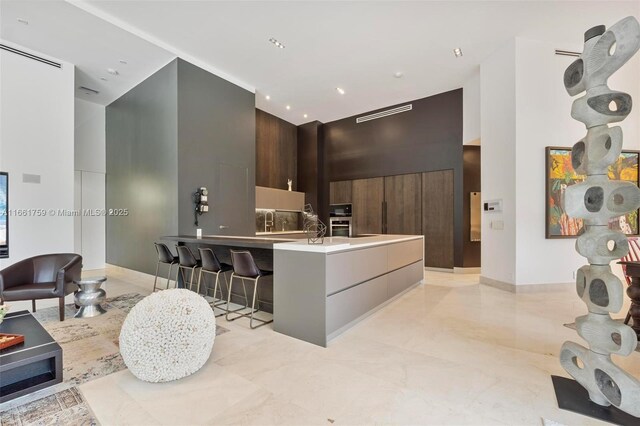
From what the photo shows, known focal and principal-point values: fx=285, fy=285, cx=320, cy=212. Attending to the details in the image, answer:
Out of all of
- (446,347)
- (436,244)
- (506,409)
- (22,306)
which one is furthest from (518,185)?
(22,306)

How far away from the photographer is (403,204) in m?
7.52

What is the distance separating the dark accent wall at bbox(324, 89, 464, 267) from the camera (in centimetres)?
679

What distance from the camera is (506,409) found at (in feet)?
6.27

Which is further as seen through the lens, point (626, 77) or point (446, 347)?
point (626, 77)

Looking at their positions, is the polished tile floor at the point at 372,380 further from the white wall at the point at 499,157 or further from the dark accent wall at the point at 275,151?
the dark accent wall at the point at 275,151

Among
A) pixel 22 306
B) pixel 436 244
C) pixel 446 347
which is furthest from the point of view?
pixel 436 244

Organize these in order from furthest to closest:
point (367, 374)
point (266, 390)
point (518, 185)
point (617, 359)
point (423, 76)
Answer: point (423, 76)
point (518, 185)
point (617, 359)
point (367, 374)
point (266, 390)

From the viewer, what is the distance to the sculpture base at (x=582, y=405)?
1812 millimetres

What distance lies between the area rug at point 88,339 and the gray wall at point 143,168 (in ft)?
5.81

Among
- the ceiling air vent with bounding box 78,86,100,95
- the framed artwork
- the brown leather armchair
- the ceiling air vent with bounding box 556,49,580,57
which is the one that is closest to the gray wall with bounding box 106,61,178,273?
the ceiling air vent with bounding box 78,86,100,95

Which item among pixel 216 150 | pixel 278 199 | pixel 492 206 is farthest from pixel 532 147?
pixel 216 150

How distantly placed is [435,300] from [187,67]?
613 cm

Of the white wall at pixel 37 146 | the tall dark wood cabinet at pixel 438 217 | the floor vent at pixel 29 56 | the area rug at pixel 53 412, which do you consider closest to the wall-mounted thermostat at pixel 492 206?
the tall dark wood cabinet at pixel 438 217

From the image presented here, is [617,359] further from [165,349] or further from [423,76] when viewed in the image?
[423,76]
